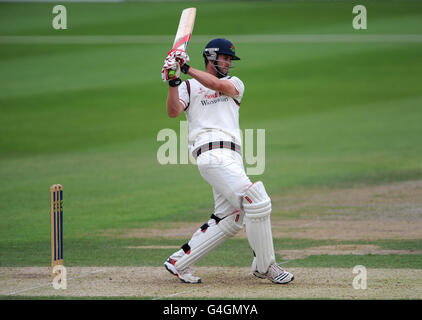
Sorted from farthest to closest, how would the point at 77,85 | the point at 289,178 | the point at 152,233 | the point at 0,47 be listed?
the point at 0,47
the point at 77,85
the point at 289,178
the point at 152,233

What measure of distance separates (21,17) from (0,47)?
5.33m

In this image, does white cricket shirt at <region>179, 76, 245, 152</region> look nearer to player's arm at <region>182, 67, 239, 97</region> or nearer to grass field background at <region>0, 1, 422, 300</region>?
player's arm at <region>182, 67, 239, 97</region>

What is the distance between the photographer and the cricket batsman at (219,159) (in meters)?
5.95

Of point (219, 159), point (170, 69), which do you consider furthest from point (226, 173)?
point (170, 69)

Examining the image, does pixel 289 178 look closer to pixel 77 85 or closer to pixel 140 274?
pixel 140 274

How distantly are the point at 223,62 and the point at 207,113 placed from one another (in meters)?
0.49

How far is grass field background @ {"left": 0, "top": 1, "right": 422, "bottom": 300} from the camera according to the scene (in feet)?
33.1

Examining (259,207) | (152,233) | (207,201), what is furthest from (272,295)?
(207,201)

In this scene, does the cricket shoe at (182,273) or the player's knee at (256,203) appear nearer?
the player's knee at (256,203)

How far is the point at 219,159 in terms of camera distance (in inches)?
239

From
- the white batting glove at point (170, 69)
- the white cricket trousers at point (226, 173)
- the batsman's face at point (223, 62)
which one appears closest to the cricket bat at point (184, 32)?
the white batting glove at point (170, 69)

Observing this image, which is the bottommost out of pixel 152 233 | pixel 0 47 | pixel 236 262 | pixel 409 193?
pixel 236 262

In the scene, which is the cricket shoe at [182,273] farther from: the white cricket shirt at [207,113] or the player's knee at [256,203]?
the white cricket shirt at [207,113]

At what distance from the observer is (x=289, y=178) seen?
547 inches
